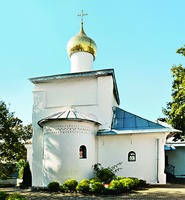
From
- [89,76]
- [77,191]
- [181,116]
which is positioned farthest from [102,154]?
[181,116]

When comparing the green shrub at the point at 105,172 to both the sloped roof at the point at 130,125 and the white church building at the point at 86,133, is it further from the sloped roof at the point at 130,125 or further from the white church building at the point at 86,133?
the sloped roof at the point at 130,125

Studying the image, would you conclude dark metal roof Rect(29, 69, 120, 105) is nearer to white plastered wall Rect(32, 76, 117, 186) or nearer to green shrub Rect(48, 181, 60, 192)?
white plastered wall Rect(32, 76, 117, 186)

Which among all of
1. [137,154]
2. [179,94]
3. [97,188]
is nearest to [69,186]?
[97,188]

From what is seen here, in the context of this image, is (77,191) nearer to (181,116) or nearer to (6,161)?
(6,161)

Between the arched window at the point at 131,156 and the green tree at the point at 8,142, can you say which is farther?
the arched window at the point at 131,156

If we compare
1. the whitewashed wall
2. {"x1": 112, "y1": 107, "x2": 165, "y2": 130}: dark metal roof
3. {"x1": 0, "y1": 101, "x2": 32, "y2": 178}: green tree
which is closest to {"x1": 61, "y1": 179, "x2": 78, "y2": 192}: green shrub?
{"x1": 0, "y1": 101, "x2": 32, "y2": 178}: green tree

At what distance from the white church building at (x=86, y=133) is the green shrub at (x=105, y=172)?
32cm

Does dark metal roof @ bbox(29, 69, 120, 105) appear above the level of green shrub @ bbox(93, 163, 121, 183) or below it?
above

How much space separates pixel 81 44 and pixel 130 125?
7498 millimetres

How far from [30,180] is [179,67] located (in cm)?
1325

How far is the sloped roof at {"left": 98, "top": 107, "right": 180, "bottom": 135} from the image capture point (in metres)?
17.0

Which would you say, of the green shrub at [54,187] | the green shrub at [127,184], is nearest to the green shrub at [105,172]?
the green shrub at [127,184]

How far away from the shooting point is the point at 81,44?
2089 cm

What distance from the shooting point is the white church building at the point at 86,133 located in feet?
52.3
